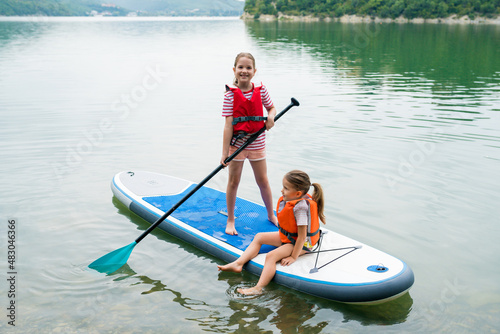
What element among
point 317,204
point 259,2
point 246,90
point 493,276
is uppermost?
point 259,2

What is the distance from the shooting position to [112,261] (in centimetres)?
495

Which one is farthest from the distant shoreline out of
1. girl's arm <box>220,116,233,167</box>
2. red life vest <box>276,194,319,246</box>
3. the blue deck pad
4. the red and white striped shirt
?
red life vest <box>276,194,319,246</box>

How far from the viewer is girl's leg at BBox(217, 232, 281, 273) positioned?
15.3ft

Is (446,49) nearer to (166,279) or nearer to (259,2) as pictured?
(166,279)

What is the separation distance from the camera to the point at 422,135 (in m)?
9.62

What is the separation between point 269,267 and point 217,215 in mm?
1337

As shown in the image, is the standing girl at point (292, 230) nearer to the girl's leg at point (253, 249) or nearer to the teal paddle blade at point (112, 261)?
the girl's leg at point (253, 249)

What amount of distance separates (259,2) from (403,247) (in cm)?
12210

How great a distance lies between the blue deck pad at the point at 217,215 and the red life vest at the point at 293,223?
1.02ft

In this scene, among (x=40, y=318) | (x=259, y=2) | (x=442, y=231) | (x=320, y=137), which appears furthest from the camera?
(x=259, y=2)

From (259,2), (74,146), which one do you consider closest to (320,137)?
(74,146)

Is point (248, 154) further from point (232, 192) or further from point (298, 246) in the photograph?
point (298, 246)

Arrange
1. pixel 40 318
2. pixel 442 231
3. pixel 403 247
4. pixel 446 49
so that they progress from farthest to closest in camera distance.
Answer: pixel 446 49 < pixel 442 231 < pixel 403 247 < pixel 40 318

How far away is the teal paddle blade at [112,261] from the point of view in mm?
4914
